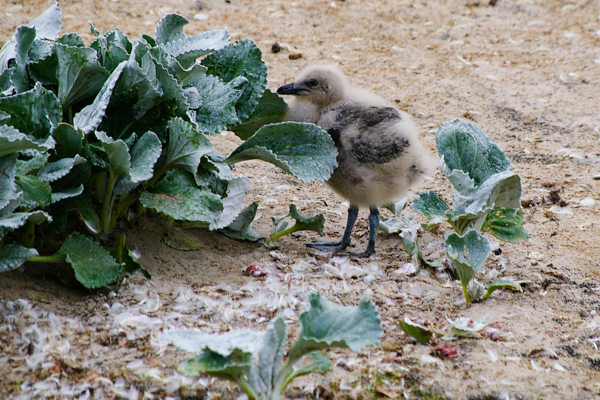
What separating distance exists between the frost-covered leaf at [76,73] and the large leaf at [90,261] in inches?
25.1

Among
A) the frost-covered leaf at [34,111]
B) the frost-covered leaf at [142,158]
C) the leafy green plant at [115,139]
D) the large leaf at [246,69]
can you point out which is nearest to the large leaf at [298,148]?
the leafy green plant at [115,139]

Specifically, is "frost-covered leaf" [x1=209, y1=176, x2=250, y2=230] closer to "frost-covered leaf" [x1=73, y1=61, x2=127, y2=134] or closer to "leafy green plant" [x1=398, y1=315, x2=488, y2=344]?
"frost-covered leaf" [x1=73, y1=61, x2=127, y2=134]

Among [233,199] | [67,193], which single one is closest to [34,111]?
[67,193]

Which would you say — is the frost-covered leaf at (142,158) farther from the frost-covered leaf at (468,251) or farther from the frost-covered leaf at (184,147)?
the frost-covered leaf at (468,251)

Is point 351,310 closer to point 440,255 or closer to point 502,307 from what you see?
point 502,307

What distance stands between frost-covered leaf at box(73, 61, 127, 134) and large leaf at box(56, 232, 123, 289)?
490 millimetres

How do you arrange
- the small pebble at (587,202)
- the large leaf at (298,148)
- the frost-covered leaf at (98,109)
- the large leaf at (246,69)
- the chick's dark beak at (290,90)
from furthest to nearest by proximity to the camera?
the small pebble at (587,202), the chick's dark beak at (290,90), the large leaf at (246,69), the large leaf at (298,148), the frost-covered leaf at (98,109)

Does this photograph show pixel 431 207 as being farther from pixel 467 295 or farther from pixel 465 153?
pixel 467 295

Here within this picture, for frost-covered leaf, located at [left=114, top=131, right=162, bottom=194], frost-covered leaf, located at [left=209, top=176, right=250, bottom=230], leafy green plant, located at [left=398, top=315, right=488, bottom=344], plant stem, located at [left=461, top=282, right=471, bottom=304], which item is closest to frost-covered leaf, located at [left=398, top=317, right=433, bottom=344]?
leafy green plant, located at [left=398, top=315, right=488, bottom=344]

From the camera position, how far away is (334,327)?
2.24 meters

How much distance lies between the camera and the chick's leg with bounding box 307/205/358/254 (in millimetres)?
3805

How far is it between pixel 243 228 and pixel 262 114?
670mm

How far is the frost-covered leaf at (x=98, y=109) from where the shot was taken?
2.71m

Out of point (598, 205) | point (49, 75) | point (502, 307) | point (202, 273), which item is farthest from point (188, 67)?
point (598, 205)
